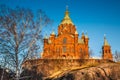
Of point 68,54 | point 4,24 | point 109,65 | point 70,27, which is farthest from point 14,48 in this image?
point 70,27

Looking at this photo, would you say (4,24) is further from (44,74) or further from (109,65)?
(44,74)

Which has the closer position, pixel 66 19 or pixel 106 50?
pixel 106 50

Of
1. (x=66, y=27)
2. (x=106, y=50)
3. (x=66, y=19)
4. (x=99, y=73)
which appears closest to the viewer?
(x=99, y=73)

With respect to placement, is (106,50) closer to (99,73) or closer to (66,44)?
(66,44)

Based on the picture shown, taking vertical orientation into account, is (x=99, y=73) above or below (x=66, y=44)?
below

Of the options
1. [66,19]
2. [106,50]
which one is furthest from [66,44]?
[106,50]

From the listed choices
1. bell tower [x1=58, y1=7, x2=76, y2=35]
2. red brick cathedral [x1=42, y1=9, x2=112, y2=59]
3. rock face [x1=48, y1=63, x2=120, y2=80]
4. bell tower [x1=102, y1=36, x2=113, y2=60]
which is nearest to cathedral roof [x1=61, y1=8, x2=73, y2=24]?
bell tower [x1=58, y1=7, x2=76, y2=35]

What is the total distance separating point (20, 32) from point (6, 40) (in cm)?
154

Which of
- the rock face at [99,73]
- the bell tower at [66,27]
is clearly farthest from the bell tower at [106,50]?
the rock face at [99,73]

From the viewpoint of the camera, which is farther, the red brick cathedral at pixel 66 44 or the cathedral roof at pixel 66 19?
the cathedral roof at pixel 66 19

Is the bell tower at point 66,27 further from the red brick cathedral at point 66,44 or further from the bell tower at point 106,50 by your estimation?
the bell tower at point 106,50

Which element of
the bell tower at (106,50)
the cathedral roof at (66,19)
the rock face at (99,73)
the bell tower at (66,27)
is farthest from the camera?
the cathedral roof at (66,19)

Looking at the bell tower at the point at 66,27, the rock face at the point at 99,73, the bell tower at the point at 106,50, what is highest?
the bell tower at the point at 66,27

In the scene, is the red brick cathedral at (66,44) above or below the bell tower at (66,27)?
below
